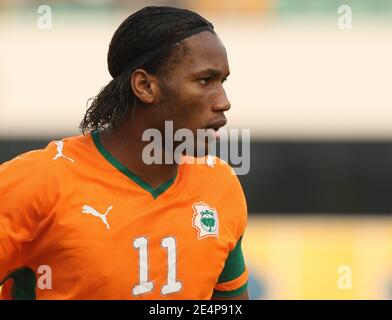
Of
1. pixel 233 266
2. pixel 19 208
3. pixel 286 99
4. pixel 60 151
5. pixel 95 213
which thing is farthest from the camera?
pixel 286 99

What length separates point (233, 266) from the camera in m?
3.89

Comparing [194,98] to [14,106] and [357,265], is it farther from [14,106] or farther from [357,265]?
[14,106]

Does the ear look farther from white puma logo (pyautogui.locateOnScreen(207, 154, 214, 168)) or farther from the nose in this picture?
white puma logo (pyautogui.locateOnScreen(207, 154, 214, 168))

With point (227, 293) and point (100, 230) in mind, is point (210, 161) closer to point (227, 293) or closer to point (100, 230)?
point (227, 293)

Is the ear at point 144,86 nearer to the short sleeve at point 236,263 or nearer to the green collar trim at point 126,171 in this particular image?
the green collar trim at point 126,171

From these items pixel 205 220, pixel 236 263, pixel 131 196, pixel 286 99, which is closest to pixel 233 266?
pixel 236 263

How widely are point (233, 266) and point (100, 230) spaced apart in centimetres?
65

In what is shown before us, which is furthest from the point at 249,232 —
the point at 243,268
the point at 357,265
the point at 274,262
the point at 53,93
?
the point at 243,268

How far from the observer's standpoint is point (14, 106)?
1110 centimetres

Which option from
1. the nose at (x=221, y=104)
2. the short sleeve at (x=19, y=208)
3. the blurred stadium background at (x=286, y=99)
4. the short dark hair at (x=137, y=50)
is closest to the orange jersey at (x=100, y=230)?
the short sleeve at (x=19, y=208)

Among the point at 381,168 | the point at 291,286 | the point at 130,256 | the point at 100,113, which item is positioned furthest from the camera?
the point at 381,168

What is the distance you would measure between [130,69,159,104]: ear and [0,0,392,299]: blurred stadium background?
6.37 metres

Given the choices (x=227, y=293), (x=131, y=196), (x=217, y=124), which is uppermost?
(x=217, y=124)

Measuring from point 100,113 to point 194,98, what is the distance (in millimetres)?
390
